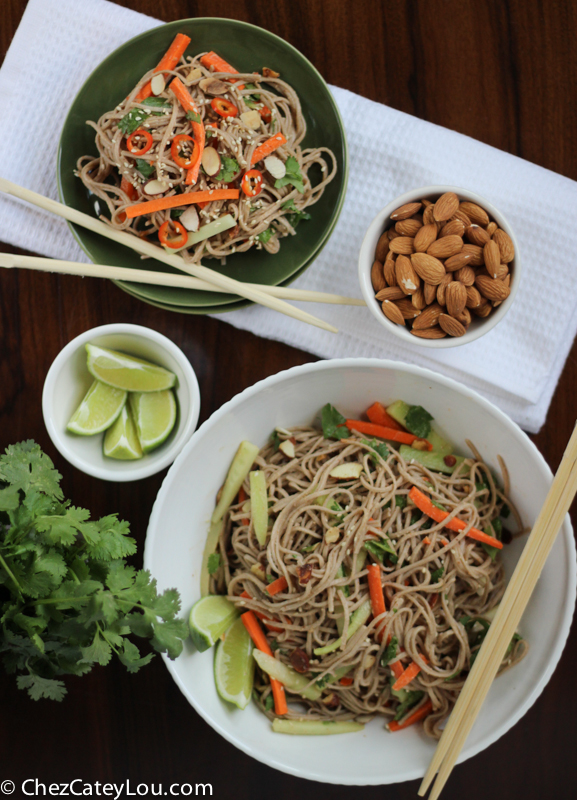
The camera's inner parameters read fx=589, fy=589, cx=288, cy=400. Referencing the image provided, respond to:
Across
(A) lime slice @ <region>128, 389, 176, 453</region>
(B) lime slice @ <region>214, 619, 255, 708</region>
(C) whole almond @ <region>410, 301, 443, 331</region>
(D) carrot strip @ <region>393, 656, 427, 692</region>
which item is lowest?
(B) lime slice @ <region>214, 619, 255, 708</region>

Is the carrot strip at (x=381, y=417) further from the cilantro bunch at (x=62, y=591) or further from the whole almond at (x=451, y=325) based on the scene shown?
the cilantro bunch at (x=62, y=591)

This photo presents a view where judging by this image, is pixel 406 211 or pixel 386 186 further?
pixel 386 186

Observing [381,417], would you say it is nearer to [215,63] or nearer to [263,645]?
[263,645]

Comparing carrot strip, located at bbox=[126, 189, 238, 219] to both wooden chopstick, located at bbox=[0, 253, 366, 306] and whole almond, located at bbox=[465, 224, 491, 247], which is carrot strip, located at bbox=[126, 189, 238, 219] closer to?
wooden chopstick, located at bbox=[0, 253, 366, 306]

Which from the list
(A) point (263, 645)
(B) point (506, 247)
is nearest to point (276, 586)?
(A) point (263, 645)

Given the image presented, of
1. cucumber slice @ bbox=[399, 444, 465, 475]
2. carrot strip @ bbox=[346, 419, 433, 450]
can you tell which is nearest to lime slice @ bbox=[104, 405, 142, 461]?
carrot strip @ bbox=[346, 419, 433, 450]
